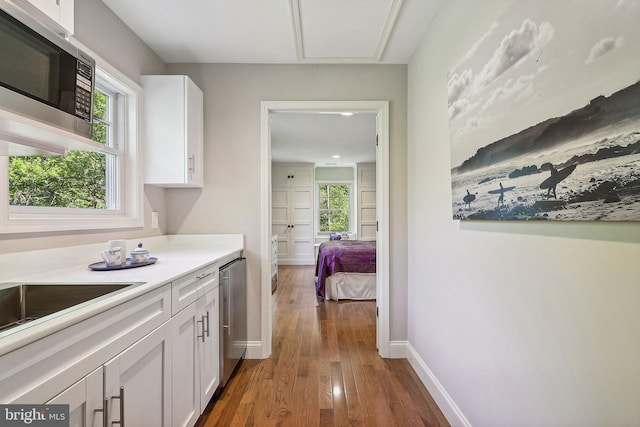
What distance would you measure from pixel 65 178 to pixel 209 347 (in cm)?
127

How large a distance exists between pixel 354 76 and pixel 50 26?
195cm

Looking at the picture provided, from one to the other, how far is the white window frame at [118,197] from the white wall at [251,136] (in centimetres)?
42

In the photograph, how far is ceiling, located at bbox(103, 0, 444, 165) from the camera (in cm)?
178

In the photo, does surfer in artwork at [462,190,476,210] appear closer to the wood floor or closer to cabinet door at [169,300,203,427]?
the wood floor

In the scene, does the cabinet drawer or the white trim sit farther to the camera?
the white trim

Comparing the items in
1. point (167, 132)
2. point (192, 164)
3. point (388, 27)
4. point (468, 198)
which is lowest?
point (468, 198)

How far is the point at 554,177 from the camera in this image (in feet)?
2.89

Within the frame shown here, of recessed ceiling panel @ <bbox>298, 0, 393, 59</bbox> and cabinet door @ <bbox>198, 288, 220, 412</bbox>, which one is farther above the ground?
recessed ceiling panel @ <bbox>298, 0, 393, 59</bbox>

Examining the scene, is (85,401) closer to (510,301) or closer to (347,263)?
(510,301)

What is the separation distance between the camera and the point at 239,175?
2.46m

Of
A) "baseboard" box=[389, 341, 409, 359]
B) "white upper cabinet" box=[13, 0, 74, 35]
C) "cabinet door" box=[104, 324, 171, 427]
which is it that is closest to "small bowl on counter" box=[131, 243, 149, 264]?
"cabinet door" box=[104, 324, 171, 427]

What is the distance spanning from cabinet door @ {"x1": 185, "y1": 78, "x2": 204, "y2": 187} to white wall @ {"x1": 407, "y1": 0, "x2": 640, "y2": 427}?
173 centimetres

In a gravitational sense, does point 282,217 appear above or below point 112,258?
above

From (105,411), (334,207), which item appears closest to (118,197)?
(105,411)
